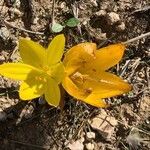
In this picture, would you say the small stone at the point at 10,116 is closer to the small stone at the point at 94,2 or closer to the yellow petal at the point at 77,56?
the yellow petal at the point at 77,56

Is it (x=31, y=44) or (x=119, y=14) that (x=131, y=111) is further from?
(x=31, y=44)

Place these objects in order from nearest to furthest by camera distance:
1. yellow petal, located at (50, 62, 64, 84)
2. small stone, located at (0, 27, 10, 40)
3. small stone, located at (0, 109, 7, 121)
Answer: yellow petal, located at (50, 62, 64, 84), small stone, located at (0, 109, 7, 121), small stone, located at (0, 27, 10, 40)

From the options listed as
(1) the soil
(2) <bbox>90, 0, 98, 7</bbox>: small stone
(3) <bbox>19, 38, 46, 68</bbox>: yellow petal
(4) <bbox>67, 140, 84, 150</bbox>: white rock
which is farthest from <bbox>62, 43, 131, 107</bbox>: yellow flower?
(2) <bbox>90, 0, 98, 7</bbox>: small stone

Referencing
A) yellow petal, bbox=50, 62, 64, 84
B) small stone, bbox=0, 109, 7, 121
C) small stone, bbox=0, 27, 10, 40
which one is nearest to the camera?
yellow petal, bbox=50, 62, 64, 84

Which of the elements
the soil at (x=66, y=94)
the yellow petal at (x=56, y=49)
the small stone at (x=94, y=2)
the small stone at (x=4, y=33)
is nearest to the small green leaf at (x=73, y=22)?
the soil at (x=66, y=94)

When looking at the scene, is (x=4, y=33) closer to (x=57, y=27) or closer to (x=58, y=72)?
(x=57, y=27)

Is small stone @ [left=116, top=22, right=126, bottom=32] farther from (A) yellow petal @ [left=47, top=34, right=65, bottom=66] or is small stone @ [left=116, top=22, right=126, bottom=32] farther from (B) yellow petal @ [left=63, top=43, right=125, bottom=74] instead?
(A) yellow petal @ [left=47, top=34, right=65, bottom=66]

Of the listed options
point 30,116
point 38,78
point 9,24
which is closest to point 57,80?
point 38,78
